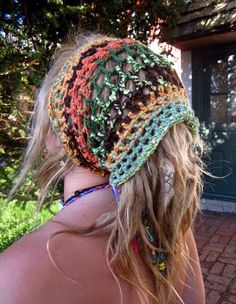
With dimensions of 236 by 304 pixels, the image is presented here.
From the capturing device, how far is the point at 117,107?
1.02m

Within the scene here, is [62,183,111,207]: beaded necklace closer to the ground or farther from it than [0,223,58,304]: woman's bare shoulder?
farther from it

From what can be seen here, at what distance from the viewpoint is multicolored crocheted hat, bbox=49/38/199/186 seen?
101 cm

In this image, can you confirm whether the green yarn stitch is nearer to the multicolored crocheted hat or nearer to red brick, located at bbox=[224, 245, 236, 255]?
the multicolored crocheted hat

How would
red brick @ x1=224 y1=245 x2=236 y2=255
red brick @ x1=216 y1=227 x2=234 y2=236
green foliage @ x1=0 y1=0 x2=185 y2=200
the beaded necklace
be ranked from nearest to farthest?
the beaded necklace < green foliage @ x1=0 y1=0 x2=185 y2=200 < red brick @ x1=224 y1=245 x2=236 y2=255 < red brick @ x1=216 y1=227 x2=234 y2=236

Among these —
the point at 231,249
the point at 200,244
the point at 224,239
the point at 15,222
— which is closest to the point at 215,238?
the point at 224,239

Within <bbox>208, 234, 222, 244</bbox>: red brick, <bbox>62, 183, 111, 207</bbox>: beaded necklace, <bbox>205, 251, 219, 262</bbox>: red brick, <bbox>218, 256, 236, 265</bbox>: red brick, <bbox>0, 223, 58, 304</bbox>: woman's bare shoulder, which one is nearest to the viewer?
<bbox>0, 223, 58, 304</bbox>: woman's bare shoulder

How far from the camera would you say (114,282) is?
3.34ft

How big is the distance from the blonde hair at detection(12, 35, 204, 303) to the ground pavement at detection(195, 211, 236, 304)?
238cm

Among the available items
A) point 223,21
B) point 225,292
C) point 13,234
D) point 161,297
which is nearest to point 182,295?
point 161,297

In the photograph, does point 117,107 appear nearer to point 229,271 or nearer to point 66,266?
point 66,266

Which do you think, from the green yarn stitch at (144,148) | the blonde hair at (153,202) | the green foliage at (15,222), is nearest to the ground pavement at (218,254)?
the green foliage at (15,222)

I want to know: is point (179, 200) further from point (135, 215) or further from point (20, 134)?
point (20, 134)

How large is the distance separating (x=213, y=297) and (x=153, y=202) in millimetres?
2666

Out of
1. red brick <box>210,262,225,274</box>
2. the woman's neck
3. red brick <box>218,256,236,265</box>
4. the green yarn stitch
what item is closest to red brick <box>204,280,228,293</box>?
red brick <box>210,262,225,274</box>
